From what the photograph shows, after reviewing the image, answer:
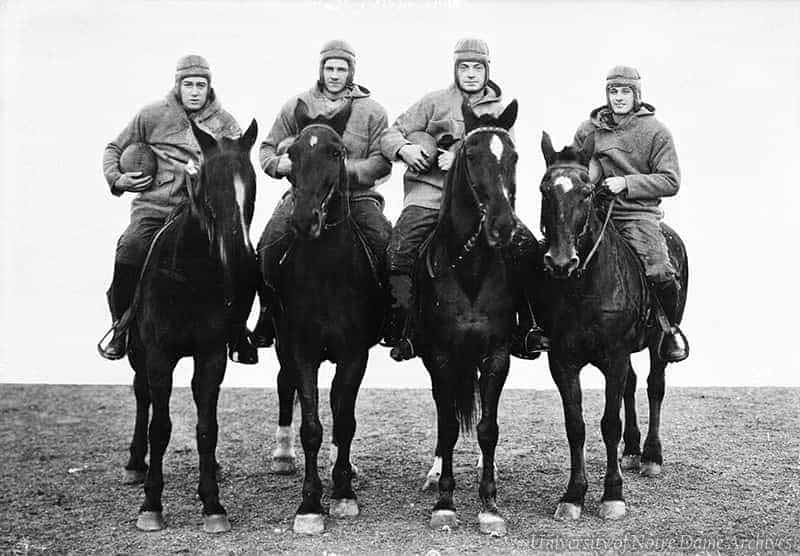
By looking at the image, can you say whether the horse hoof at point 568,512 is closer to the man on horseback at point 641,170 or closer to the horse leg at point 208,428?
the man on horseback at point 641,170

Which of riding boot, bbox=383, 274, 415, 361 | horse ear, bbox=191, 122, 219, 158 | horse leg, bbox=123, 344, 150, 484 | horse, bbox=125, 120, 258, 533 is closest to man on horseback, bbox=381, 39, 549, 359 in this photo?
riding boot, bbox=383, 274, 415, 361

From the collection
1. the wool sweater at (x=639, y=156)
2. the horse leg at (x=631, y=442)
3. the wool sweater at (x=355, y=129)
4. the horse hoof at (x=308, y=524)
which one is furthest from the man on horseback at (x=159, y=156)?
the horse leg at (x=631, y=442)

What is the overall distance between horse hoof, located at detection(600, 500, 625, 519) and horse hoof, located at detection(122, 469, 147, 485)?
4.14 metres

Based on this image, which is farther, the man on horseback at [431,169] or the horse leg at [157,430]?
the man on horseback at [431,169]

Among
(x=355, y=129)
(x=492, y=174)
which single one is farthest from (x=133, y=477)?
(x=492, y=174)

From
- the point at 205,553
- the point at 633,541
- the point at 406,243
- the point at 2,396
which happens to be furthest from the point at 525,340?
the point at 2,396

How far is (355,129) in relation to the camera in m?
7.46

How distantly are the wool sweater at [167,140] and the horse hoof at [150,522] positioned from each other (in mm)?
2459

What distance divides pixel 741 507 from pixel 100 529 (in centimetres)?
502

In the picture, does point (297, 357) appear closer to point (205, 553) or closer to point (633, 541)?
point (205, 553)

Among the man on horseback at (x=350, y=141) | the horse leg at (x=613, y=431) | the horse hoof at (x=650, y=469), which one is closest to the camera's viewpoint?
the horse leg at (x=613, y=431)

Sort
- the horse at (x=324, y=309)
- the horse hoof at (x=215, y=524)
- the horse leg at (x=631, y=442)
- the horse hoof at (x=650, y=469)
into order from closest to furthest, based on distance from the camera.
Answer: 1. the horse at (x=324, y=309)
2. the horse hoof at (x=215, y=524)
3. the horse hoof at (x=650, y=469)
4. the horse leg at (x=631, y=442)

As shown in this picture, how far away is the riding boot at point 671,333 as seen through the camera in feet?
25.1

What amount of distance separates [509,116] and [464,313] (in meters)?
1.44
